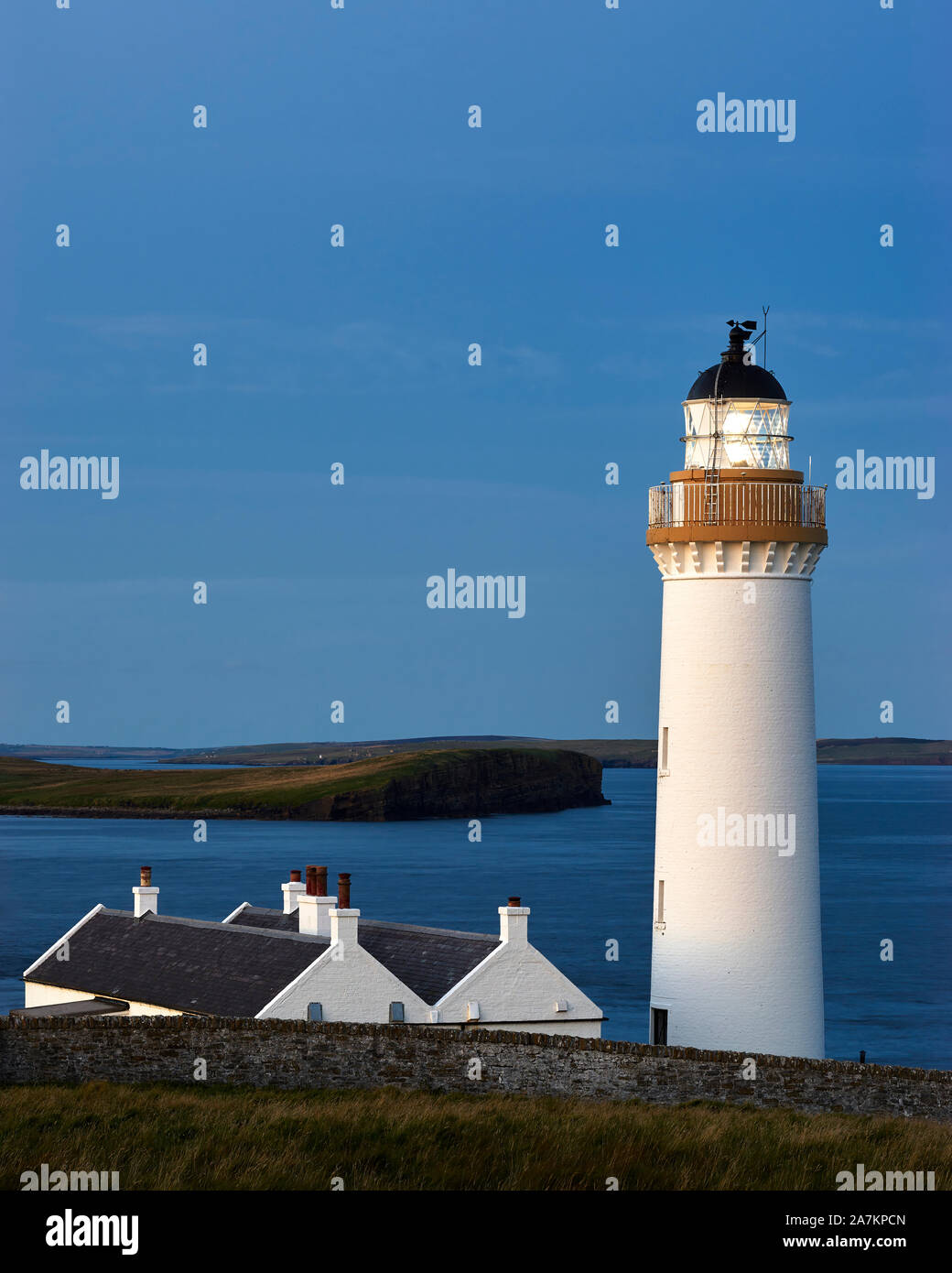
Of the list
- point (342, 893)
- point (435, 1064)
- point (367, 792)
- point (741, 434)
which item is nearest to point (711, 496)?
point (741, 434)

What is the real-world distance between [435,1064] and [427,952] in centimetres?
422

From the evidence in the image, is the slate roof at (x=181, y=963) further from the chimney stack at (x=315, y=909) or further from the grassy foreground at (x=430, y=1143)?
the grassy foreground at (x=430, y=1143)

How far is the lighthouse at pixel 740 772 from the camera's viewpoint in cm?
2097

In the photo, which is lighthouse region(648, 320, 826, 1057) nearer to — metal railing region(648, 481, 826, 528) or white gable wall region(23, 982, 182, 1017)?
metal railing region(648, 481, 826, 528)

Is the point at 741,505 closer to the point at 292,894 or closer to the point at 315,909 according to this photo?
the point at 315,909

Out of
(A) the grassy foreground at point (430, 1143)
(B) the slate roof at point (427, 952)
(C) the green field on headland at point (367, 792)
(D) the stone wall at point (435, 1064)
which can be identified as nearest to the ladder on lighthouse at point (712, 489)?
(D) the stone wall at point (435, 1064)

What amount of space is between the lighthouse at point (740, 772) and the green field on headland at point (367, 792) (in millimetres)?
138318

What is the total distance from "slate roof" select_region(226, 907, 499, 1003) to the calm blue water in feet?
53.2

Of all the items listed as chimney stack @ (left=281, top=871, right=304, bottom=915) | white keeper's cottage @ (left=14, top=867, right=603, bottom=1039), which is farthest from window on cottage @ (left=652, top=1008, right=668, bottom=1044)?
chimney stack @ (left=281, top=871, right=304, bottom=915)

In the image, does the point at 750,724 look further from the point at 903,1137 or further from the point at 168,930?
Answer: the point at 168,930

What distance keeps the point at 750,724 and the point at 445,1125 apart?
22.2ft
